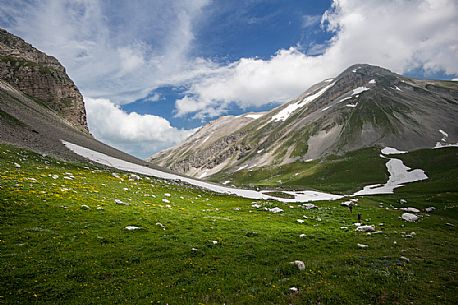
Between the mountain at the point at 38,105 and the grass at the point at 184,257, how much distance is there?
29.0m

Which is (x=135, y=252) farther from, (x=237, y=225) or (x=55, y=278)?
(x=237, y=225)

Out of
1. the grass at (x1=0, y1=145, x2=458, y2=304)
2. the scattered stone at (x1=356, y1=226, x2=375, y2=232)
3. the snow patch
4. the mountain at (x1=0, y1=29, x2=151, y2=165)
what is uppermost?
the snow patch

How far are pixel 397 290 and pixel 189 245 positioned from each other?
13.2m

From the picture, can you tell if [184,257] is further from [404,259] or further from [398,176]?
[398,176]

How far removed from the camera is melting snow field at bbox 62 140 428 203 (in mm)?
63438

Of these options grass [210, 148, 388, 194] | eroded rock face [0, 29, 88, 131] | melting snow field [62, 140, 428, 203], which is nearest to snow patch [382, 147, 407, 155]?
melting snow field [62, 140, 428, 203]

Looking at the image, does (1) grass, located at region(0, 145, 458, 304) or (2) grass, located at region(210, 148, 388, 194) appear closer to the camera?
(1) grass, located at region(0, 145, 458, 304)

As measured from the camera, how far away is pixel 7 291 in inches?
521

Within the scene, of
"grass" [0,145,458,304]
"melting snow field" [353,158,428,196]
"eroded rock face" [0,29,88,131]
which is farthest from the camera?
"melting snow field" [353,158,428,196]

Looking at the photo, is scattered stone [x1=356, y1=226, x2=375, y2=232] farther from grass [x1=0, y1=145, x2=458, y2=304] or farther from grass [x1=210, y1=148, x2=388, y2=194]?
grass [x1=210, y1=148, x2=388, y2=194]

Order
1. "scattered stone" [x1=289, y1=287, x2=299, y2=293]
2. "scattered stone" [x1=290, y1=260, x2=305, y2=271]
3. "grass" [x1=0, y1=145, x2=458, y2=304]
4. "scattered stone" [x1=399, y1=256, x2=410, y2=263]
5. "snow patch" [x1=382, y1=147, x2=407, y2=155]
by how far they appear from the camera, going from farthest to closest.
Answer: "snow patch" [x1=382, y1=147, x2=407, y2=155], "scattered stone" [x1=399, y1=256, x2=410, y2=263], "scattered stone" [x1=290, y1=260, x2=305, y2=271], "scattered stone" [x1=289, y1=287, x2=299, y2=293], "grass" [x1=0, y1=145, x2=458, y2=304]

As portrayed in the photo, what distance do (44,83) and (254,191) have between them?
9556 centimetres

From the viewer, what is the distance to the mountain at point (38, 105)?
2238 inches

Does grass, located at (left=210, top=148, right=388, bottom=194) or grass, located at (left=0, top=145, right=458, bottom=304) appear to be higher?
grass, located at (left=210, top=148, right=388, bottom=194)
